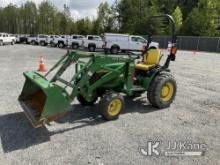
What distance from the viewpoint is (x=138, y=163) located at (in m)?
4.46

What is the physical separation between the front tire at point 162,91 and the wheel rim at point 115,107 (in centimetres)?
116

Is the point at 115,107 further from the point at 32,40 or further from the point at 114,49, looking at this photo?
the point at 32,40

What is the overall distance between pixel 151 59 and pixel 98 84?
1983mm

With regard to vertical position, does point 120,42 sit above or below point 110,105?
above

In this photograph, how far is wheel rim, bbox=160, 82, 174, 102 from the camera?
7379 mm

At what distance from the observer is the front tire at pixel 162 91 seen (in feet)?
23.1

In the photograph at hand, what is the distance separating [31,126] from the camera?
581cm

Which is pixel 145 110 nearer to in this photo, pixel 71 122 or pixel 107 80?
pixel 107 80

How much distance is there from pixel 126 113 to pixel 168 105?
4.23 ft

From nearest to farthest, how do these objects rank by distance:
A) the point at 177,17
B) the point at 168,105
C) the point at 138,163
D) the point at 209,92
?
the point at 138,163, the point at 168,105, the point at 209,92, the point at 177,17

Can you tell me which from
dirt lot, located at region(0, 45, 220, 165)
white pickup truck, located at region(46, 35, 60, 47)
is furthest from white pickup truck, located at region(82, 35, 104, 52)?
dirt lot, located at region(0, 45, 220, 165)

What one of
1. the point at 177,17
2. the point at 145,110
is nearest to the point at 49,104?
the point at 145,110

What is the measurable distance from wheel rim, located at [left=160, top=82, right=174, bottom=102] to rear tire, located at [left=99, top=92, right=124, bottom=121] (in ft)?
5.08

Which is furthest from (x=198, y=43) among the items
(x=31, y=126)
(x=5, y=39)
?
(x=31, y=126)
